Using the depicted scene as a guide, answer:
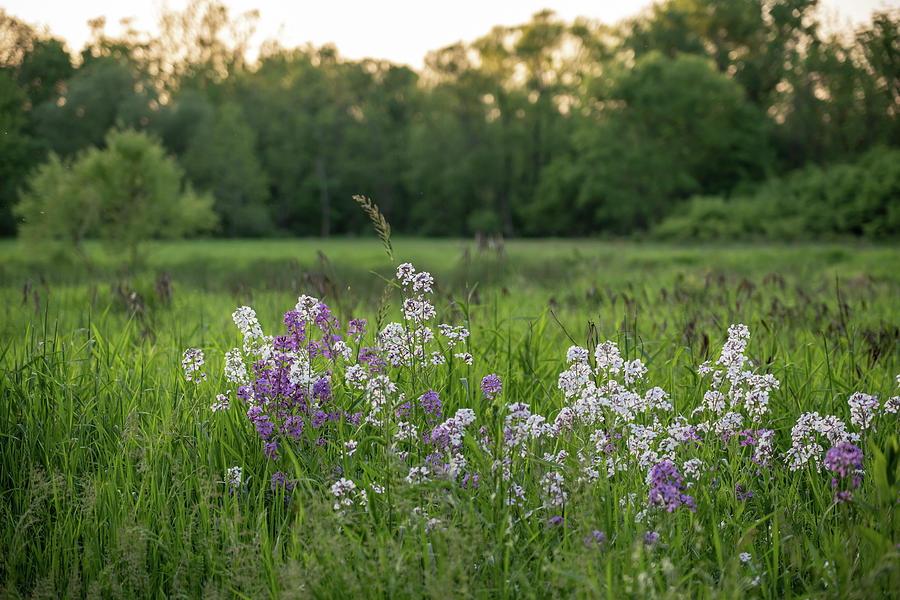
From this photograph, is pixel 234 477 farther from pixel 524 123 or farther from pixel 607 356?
pixel 524 123

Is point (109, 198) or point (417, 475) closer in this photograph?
point (417, 475)

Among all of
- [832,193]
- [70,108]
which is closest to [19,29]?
[70,108]

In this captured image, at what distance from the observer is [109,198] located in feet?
75.3

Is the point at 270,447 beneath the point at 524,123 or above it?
beneath

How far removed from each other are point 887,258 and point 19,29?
3658cm

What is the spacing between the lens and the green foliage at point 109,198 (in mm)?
22172

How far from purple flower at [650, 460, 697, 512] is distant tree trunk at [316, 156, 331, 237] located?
66058 mm

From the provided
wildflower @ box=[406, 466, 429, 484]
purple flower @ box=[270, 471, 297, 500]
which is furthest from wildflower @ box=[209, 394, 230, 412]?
wildflower @ box=[406, 466, 429, 484]

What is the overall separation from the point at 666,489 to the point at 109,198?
24633 mm

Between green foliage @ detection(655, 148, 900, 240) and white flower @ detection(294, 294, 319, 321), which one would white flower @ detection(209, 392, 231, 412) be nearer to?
white flower @ detection(294, 294, 319, 321)

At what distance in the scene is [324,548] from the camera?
2.45m

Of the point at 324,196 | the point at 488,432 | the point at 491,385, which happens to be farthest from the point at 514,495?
the point at 324,196

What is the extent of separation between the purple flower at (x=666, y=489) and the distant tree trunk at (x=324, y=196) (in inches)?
2601

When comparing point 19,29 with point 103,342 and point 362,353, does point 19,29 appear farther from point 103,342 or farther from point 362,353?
point 362,353
